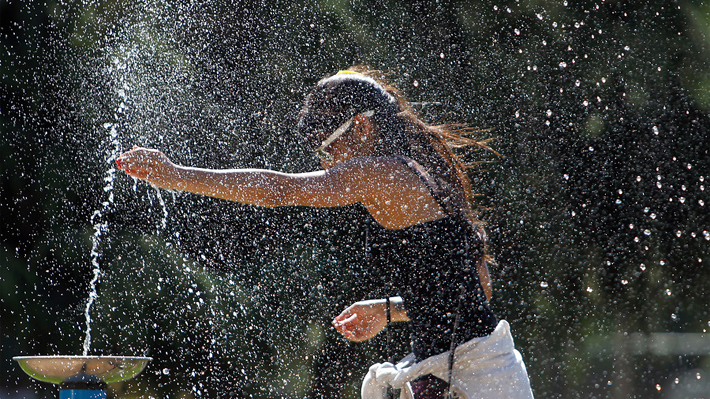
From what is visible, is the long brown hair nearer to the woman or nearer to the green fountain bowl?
the woman

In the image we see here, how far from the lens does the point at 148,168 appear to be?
1.68 meters

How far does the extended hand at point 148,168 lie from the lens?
1.67 m

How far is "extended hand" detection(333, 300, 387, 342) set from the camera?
2.17m

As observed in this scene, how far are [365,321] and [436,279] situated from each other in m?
0.46

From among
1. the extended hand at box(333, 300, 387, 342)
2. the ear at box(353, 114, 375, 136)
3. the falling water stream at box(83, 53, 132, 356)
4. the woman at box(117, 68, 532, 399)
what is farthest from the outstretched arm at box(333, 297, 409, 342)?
the falling water stream at box(83, 53, 132, 356)

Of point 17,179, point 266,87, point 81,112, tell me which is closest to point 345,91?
point 266,87

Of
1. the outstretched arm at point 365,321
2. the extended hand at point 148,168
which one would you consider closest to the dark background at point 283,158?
the outstretched arm at point 365,321

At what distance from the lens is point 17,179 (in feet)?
20.2

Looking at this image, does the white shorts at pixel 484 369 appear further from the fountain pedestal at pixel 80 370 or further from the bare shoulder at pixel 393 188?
the fountain pedestal at pixel 80 370

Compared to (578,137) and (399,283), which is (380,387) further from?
(578,137)

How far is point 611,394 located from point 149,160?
6.97 m

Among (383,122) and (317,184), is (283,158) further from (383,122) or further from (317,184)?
(317,184)

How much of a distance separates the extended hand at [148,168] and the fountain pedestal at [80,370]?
1121mm

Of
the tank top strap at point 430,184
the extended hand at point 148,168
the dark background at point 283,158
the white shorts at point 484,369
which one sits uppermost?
the dark background at point 283,158
